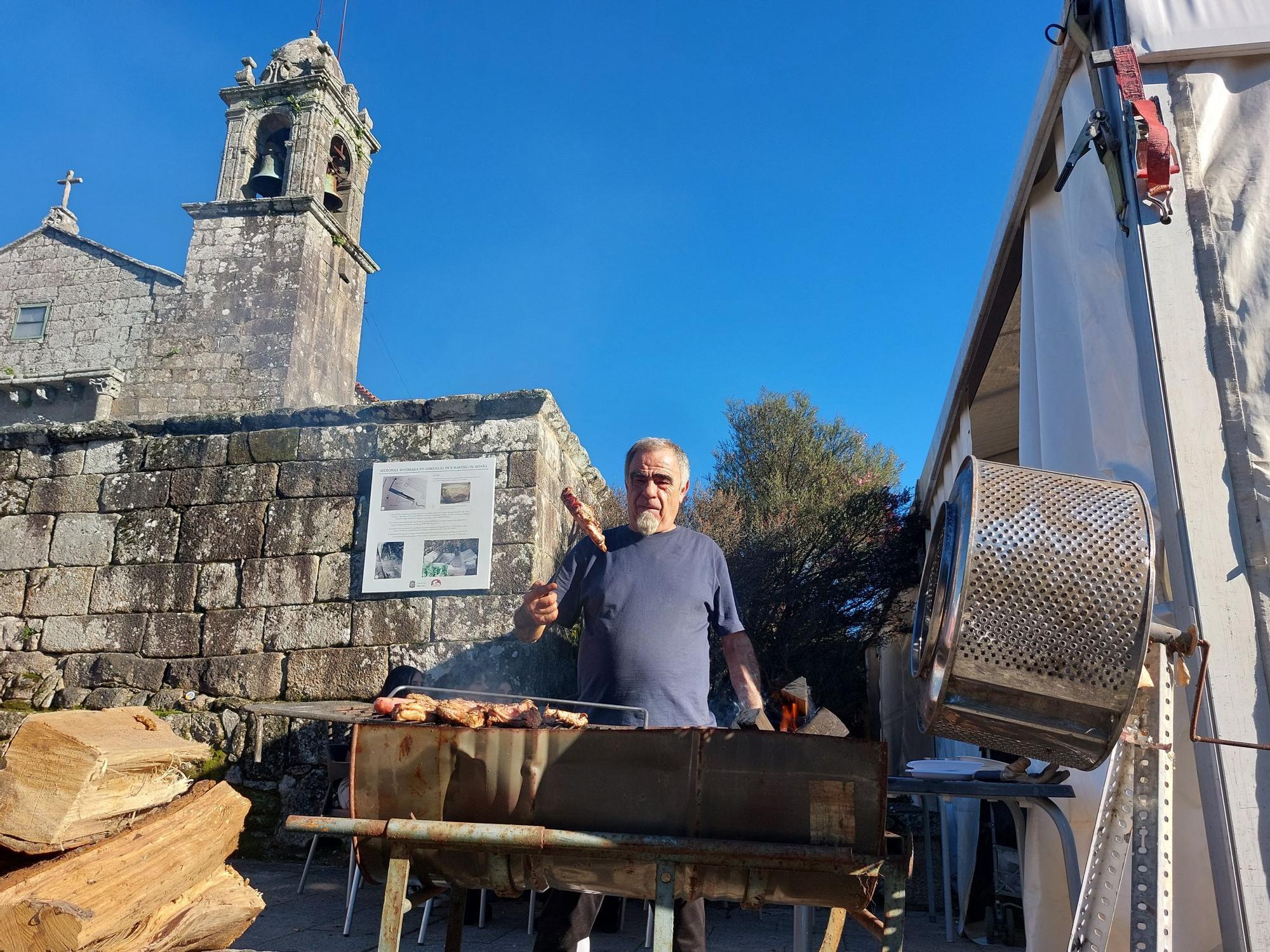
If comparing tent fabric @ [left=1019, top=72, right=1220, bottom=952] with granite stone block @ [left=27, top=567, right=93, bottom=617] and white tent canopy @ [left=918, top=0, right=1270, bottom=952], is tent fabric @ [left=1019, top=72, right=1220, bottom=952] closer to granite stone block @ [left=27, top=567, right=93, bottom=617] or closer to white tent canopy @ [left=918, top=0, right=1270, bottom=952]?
white tent canopy @ [left=918, top=0, right=1270, bottom=952]

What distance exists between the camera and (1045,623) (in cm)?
145

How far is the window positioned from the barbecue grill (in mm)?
17519

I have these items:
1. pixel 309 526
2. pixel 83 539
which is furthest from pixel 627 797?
pixel 83 539

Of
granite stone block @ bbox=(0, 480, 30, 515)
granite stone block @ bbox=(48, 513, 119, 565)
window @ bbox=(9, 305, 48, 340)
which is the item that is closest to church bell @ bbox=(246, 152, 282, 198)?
window @ bbox=(9, 305, 48, 340)

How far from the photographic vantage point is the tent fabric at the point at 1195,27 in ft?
7.89

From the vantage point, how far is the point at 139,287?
1455cm

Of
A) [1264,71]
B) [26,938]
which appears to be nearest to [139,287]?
[26,938]

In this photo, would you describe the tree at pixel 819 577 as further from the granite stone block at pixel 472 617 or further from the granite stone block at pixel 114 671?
the granite stone block at pixel 114 671

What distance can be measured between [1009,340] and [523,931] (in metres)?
4.00

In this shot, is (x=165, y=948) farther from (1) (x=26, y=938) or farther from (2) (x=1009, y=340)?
(2) (x=1009, y=340)

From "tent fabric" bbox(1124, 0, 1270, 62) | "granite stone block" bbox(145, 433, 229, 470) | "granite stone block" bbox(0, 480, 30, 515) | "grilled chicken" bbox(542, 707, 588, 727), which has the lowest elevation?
"grilled chicken" bbox(542, 707, 588, 727)

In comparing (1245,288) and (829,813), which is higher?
(1245,288)

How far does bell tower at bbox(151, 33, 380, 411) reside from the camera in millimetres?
12391

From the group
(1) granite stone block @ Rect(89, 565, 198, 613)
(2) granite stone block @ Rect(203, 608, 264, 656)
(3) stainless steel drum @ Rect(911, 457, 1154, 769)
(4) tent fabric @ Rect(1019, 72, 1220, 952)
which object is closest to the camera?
(3) stainless steel drum @ Rect(911, 457, 1154, 769)
